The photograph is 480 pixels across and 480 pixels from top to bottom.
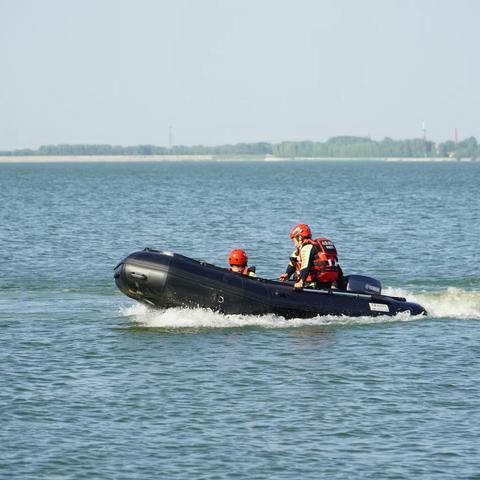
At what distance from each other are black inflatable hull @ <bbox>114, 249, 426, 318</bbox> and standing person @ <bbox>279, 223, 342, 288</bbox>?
0.26m

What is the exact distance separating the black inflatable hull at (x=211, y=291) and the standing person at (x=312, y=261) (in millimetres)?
262

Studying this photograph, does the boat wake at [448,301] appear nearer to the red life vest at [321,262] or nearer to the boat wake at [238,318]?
the boat wake at [238,318]

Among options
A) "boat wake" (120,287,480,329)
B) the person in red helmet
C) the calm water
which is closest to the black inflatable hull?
"boat wake" (120,287,480,329)

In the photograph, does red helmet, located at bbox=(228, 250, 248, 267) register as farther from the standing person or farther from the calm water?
the calm water

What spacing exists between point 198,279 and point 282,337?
1.92 m

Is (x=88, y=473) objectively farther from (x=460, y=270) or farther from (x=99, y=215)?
(x=99, y=215)

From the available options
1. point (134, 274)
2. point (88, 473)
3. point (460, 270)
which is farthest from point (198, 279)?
point (460, 270)

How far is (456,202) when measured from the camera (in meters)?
73.3

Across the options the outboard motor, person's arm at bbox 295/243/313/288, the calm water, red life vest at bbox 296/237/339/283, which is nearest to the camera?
the calm water

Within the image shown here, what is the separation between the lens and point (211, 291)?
837 inches

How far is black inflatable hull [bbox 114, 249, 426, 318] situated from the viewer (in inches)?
830

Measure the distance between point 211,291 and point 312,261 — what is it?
209 cm

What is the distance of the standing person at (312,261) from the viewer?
71.6 feet

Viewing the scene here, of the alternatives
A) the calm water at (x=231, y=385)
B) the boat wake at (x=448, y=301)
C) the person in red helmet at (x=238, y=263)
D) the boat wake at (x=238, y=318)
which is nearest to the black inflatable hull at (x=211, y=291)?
the boat wake at (x=238, y=318)
